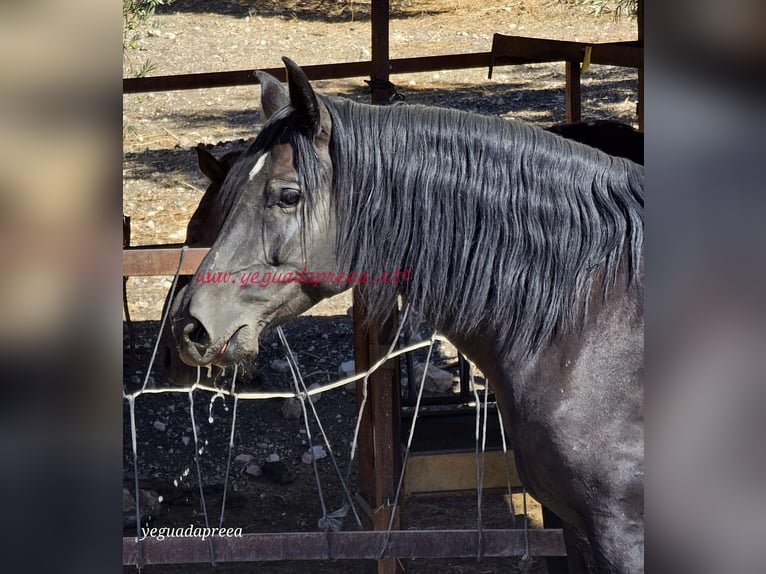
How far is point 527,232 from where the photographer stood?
1.93 m

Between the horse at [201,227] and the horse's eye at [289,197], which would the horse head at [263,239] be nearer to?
the horse's eye at [289,197]

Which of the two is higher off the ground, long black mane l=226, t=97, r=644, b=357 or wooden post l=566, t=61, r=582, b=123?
wooden post l=566, t=61, r=582, b=123

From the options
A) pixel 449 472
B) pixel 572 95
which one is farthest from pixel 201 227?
pixel 572 95

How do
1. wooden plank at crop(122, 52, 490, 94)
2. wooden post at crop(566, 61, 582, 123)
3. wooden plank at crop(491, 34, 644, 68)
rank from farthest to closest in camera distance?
wooden post at crop(566, 61, 582, 123)
wooden plank at crop(122, 52, 490, 94)
wooden plank at crop(491, 34, 644, 68)

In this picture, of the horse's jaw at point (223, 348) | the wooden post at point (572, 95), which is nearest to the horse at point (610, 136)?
the wooden post at point (572, 95)

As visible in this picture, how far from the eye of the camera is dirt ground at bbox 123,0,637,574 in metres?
4.28

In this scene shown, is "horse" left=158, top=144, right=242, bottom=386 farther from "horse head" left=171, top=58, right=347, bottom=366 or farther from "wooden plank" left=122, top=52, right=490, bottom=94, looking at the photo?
"horse head" left=171, top=58, right=347, bottom=366

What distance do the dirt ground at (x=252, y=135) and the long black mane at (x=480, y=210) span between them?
80cm

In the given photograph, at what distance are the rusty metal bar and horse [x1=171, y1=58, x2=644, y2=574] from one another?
578 mm

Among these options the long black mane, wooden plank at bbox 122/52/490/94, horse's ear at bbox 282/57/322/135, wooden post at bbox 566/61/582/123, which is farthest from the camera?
wooden post at bbox 566/61/582/123

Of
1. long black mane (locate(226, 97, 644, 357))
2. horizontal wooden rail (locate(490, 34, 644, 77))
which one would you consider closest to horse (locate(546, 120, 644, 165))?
horizontal wooden rail (locate(490, 34, 644, 77))

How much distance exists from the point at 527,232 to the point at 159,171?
7.38 m
